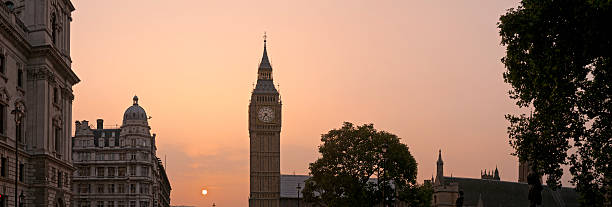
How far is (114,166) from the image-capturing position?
382 ft

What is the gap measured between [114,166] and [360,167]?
1741 inches

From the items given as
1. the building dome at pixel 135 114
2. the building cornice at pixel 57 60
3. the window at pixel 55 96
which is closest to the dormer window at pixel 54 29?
the building cornice at pixel 57 60

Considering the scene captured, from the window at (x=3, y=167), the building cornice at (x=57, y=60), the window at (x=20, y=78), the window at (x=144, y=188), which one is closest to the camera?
the window at (x=3, y=167)

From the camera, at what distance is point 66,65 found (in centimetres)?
5747

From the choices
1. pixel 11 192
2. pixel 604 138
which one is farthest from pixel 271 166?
pixel 604 138

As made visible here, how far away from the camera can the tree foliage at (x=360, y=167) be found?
8419 cm

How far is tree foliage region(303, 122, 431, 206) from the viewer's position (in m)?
84.2

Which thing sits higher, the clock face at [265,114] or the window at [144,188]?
the clock face at [265,114]

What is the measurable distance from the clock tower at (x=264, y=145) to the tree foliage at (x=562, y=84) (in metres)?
145

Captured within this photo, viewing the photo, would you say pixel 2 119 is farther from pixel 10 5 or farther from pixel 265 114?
pixel 265 114

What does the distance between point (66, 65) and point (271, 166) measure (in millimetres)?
131703

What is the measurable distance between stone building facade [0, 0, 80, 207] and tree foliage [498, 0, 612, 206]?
26.9 m

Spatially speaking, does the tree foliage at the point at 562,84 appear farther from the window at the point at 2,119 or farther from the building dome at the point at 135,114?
the building dome at the point at 135,114

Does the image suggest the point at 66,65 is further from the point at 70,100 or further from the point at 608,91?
the point at 608,91
